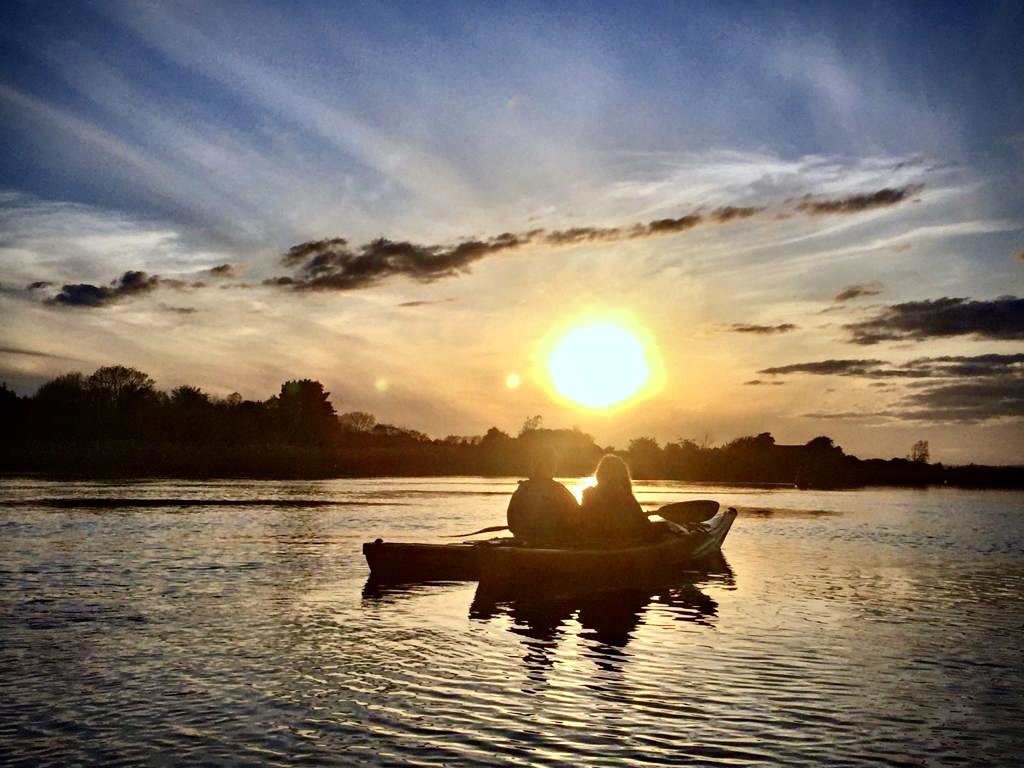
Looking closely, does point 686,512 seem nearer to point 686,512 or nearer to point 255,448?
point 686,512

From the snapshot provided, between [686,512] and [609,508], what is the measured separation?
718 centimetres

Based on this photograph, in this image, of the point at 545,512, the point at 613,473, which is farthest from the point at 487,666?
the point at 613,473

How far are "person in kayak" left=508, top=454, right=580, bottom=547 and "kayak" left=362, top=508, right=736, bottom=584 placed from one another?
54 cm

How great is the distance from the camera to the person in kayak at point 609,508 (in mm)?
21297

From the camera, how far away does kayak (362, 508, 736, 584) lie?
65.4ft

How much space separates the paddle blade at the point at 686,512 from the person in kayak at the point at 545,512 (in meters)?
6.39

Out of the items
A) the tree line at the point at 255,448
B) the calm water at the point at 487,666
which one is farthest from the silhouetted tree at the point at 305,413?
the calm water at the point at 487,666

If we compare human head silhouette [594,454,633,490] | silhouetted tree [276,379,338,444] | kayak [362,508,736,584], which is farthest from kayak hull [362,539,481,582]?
silhouetted tree [276,379,338,444]

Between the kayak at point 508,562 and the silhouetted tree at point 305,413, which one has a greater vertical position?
the silhouetted tree at point 305,413

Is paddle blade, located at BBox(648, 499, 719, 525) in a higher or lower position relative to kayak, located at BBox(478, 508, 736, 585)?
higher

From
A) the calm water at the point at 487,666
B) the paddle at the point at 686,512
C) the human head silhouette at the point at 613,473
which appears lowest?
the calm water at the point at 487,666

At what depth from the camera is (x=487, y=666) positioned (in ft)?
41.3

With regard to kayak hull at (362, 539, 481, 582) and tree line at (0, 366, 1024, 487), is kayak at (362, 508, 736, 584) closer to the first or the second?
kayak hull at (362, 539, 481, 582)

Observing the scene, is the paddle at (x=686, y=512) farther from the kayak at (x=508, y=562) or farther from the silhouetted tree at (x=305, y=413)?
the silhouetted tree at (x=305, y=413)
